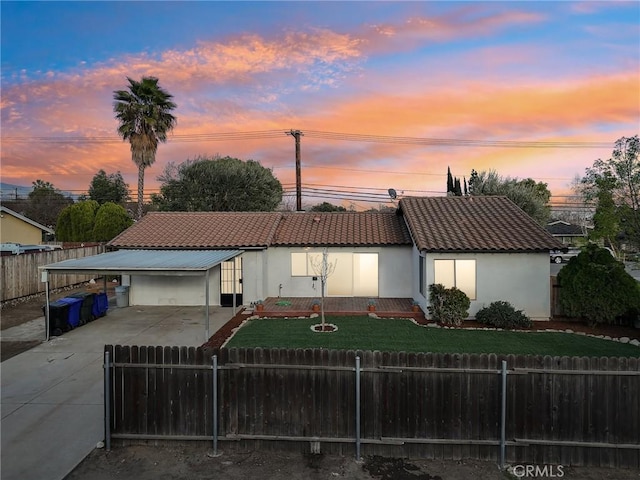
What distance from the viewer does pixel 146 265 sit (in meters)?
13.5

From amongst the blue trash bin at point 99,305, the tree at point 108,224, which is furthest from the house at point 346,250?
the tree at point 108,224

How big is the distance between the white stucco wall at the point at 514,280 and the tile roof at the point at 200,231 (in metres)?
8.54

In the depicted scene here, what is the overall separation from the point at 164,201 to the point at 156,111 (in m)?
14.7

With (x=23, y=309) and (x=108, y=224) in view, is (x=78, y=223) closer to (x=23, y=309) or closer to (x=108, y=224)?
(x=108, y=224)

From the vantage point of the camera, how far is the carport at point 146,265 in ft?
41.2

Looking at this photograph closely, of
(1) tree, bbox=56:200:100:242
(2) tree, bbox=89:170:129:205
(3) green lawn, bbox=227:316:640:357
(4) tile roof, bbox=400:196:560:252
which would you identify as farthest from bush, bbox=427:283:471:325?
(2) tree, bbox=89:170:129:205

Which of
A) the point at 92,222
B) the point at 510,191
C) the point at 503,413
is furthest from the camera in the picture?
the point at 510,191

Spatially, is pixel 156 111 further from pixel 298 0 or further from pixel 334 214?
pixel 298 0

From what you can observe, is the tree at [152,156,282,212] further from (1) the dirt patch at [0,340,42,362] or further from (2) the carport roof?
(1) the dirt patch at [0,340,42,362]

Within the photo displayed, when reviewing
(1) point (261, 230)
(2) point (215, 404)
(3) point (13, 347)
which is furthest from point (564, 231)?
(3) point (13, 347)

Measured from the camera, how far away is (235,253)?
16.6 meters

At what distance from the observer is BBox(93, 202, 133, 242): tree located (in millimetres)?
34250

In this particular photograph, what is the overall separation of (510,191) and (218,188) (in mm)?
28600

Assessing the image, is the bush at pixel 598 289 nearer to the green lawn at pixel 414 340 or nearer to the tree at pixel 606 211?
the green lawn at pixel 414 340
